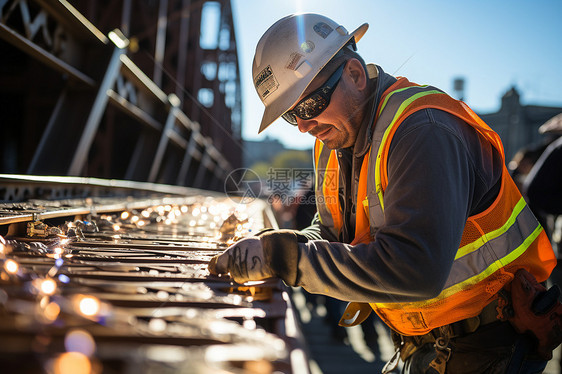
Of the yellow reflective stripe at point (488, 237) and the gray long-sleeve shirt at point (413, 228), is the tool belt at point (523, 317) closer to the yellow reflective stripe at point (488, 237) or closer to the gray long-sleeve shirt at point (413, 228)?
the yellow reflective stripe at point (488, 237)

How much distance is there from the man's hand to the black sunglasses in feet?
2.25

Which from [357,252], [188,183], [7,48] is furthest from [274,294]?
[188,183]

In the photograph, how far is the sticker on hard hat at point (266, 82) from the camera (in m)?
2.17

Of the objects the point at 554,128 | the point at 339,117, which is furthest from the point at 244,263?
the point at 554,128

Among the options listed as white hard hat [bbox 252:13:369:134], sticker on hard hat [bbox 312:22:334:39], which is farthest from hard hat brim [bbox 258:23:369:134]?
sticker on hard hat [bbox 312:22:334:39]

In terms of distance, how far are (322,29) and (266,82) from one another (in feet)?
1.21

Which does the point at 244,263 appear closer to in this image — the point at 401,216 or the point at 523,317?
the point at 401,216

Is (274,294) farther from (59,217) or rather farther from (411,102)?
(59,217)

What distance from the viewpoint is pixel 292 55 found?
2096 millimetres

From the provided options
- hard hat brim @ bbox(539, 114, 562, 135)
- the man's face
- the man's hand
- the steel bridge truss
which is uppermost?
the steel bridge truss

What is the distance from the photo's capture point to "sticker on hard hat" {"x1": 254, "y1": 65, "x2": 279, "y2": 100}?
2172 mm

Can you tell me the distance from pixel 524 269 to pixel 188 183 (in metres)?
10.5

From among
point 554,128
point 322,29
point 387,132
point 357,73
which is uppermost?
point 554,128

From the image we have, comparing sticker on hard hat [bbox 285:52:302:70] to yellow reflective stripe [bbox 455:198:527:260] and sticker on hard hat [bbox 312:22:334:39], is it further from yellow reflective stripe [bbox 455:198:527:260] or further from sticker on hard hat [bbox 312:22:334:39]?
yellow reflective stripe [bbox 455:198:527:260]
